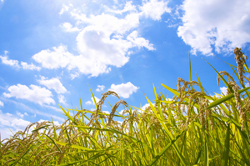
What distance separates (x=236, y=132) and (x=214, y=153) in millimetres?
518

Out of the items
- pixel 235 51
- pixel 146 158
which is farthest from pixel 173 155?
pixel 235 51

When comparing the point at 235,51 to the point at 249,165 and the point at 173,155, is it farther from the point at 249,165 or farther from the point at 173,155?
the point at 173,155

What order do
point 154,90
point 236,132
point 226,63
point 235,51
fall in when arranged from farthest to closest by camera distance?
1. point 154,90
2. point 226,63
3. point 236,132
4. point 235,51

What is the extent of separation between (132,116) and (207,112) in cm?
96

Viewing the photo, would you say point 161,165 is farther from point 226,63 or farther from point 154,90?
point 226,63

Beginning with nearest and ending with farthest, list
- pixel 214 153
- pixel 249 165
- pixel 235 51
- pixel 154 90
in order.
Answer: pixel 235 51 < pixel 249 165 < pixel 214 153 < pixel 154 90

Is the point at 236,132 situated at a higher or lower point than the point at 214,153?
higher

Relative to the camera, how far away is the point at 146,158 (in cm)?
212

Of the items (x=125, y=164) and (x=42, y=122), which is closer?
(x=125, y=164)

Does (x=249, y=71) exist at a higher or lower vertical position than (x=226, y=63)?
lower

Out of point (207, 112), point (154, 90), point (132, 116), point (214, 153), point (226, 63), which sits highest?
point (226, 63)

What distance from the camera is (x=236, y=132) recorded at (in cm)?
221

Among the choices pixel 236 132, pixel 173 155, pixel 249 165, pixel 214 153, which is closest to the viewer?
pixel 249 165

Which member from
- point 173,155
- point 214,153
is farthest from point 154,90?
point 214,153
